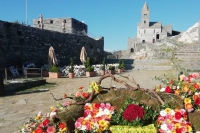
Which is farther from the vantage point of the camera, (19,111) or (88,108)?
(19,111)

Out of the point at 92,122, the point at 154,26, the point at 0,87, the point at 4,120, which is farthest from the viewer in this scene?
the point at 154,26

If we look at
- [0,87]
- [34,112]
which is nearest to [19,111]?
[34,112]

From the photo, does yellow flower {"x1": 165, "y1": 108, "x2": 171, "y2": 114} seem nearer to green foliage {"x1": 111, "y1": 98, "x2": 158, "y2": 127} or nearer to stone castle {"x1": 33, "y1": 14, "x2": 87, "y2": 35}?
green foliage {"x1": 111, "y1": 98, "x2": 158, "y2": 127}

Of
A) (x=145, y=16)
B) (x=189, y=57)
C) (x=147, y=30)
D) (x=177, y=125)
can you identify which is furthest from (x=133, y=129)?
(x=145, y=16)

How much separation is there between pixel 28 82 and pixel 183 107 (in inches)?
354

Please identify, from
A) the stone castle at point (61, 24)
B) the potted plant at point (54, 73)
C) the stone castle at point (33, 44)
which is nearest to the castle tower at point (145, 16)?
the stone castle at point (61, 24)

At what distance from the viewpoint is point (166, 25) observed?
57844mm

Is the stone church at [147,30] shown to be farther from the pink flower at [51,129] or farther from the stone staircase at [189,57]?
the pink flower at [51,129]

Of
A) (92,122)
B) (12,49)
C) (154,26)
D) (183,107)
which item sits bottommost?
(92,122)

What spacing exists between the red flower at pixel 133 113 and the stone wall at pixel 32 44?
1488 cm

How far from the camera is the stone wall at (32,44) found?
15.4 meters

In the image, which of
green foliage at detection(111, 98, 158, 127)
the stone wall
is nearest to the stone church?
the stone wall

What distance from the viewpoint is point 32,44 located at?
1788cm

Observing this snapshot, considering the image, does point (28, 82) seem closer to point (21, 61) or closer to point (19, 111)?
point (19, 111)
